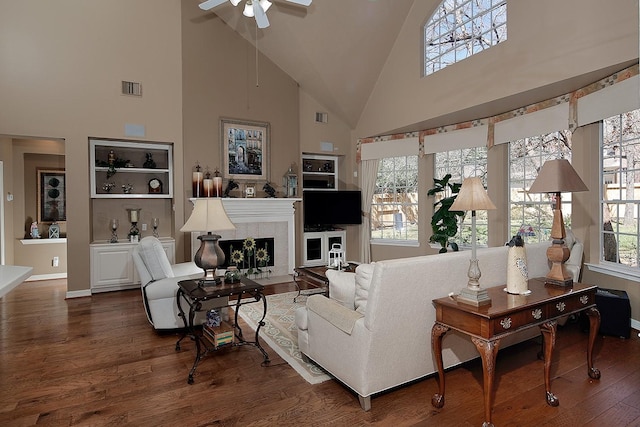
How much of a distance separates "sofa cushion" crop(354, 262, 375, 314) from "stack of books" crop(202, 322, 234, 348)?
1.37 m

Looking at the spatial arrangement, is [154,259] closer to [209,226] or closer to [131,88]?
[209,226]

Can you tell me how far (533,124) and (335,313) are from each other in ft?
12.7

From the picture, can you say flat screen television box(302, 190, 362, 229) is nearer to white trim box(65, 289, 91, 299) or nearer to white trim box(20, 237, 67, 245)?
white trim box(65, 289, 91, 299)

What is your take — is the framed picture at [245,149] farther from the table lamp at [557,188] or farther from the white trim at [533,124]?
the table lamp at [557,188]

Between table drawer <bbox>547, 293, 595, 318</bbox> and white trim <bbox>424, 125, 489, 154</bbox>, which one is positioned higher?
white trim <bbox>424, 125, 489, 154</bbox>

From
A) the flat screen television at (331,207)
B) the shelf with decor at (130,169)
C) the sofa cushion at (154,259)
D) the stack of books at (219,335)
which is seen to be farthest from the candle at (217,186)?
the stack of books at (219,335)

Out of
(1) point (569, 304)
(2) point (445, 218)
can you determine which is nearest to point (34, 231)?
(2) point (445, 218)

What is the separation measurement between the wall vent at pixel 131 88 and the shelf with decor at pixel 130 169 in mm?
774

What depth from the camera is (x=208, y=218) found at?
3197 mm

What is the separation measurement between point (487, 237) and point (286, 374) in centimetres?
416

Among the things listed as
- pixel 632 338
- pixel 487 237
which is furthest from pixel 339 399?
pixel 487 237

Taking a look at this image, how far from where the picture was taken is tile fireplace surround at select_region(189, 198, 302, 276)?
6.33 m

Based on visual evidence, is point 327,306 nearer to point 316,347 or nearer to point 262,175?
point 316,347

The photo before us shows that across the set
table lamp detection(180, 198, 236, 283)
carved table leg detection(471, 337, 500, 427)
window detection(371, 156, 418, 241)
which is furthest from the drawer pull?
window detection(371, 156, 418, 241)
